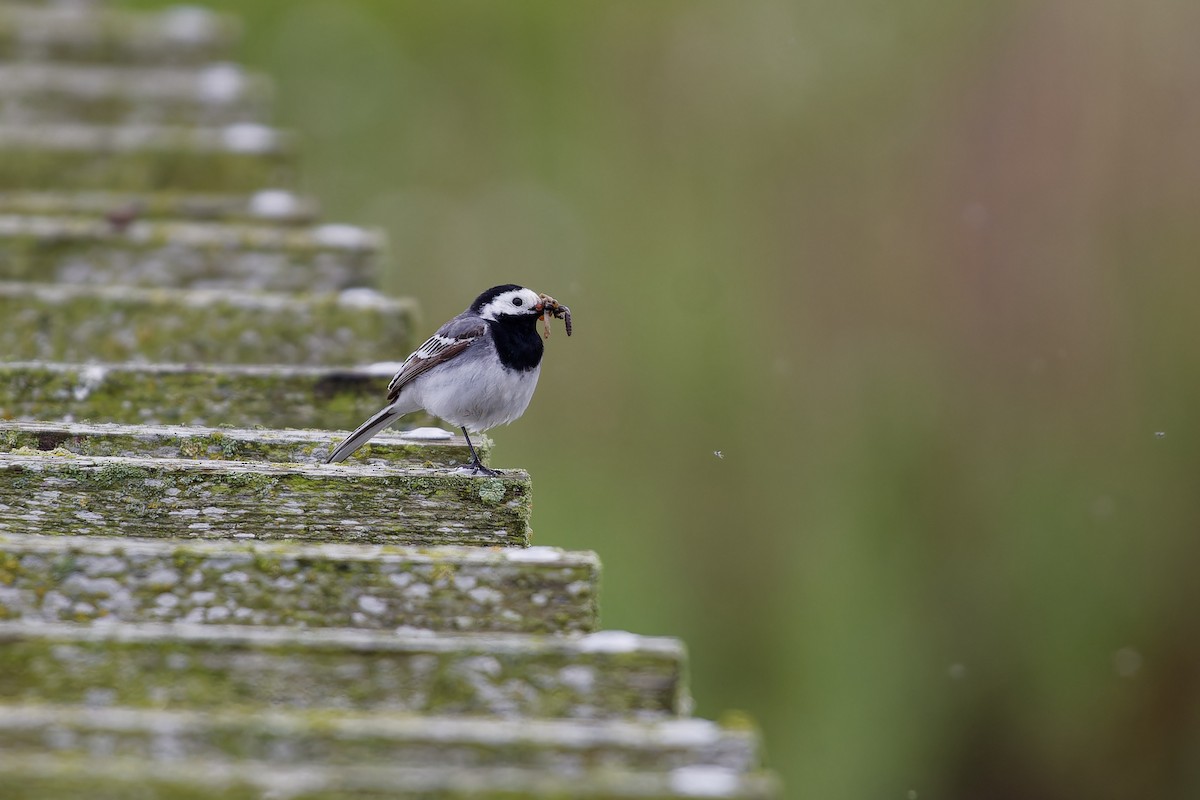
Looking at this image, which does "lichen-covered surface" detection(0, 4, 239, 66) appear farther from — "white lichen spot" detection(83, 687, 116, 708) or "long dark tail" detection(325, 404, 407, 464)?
"white lichen spot" detection(83, 687, 116, 708)

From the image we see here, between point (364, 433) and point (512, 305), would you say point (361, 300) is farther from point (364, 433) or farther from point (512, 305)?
point (364, 433)

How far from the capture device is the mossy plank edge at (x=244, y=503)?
3426 mm

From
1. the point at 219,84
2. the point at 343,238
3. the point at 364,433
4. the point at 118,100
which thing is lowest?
the point at 364,433

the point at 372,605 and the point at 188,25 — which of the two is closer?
the point at 372,605

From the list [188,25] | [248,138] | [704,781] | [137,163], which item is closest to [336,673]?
[704,781]

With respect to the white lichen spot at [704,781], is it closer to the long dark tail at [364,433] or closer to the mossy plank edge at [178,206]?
the long dark tail at [364,433]

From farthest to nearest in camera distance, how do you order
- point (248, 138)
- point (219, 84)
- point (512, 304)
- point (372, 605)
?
point (219, 84) → point (248, 138) → point (512, 304) → point (372, 605)

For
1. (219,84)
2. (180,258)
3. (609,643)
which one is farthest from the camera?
(219,84)

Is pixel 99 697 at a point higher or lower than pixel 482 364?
lower

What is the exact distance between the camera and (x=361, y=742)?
2371 mm

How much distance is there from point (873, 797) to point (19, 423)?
22.4ft

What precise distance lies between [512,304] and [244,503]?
2065 millimetres

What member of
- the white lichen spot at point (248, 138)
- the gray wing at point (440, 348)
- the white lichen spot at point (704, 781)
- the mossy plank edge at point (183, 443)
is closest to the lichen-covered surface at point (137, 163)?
the white lichen spot at point (248, 138)

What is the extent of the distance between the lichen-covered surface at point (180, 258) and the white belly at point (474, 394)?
73 centimetres
